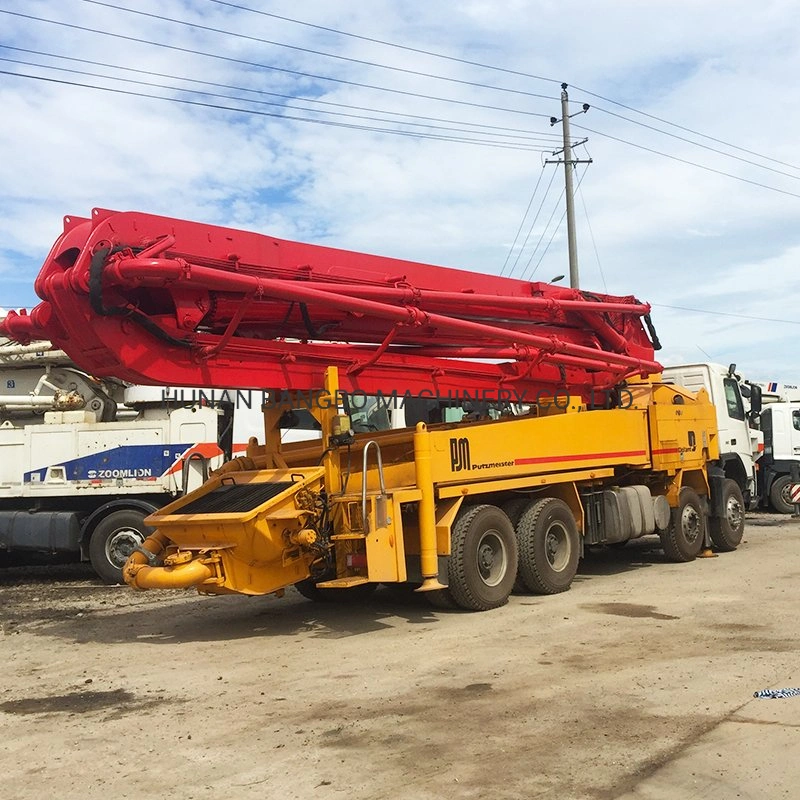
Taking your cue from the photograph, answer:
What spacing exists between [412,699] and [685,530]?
24.8ft

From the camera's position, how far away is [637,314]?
1166 centimetres

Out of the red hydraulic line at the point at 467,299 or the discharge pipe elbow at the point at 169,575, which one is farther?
the red hydraulic line at the point at 467,299

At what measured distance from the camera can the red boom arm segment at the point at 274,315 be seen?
7.18 m

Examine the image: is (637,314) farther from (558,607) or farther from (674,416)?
(558,607)

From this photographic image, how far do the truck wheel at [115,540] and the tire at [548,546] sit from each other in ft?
17.5

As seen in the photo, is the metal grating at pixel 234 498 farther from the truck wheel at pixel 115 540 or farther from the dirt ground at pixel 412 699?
the truck wheel at pixel 115 540

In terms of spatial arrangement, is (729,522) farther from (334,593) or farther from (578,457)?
(334,593)

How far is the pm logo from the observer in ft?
28.3

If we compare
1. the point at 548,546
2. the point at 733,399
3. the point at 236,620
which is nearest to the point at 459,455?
the point at 548,546

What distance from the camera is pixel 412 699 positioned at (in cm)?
586

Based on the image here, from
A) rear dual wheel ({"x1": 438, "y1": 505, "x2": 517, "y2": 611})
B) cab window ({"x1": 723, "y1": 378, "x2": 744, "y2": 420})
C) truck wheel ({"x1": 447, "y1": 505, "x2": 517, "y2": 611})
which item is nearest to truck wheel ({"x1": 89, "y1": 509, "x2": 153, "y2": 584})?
rear dual wheel ({"x1": 438, "y1": 505, "x2": 517, "y2": 611})

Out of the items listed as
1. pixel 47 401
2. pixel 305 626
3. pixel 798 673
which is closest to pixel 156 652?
pixel 305 626

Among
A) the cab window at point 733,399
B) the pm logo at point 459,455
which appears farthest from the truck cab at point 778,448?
the pm logo at point 459,455

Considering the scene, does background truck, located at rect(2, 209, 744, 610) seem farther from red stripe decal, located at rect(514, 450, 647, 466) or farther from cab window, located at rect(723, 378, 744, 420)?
cab window, located at rect(723, 378, 744, 420)
